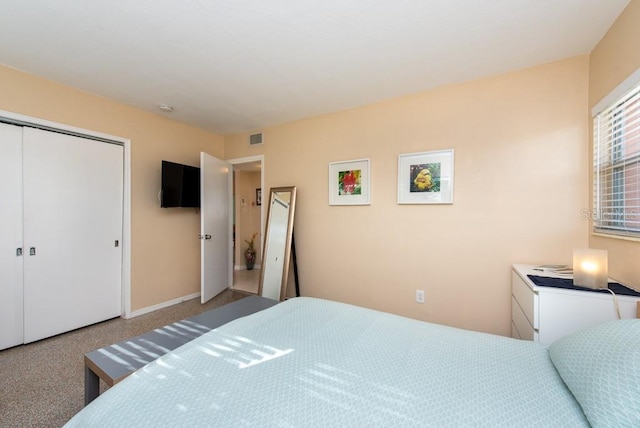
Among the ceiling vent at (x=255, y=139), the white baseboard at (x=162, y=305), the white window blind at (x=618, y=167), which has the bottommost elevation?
the white baseboard at (x=162, y=305)

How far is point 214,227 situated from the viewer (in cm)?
365

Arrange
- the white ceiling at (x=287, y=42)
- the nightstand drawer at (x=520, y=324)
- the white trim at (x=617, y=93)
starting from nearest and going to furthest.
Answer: the white trim at (x=617, y=93) → the white ceiling at (x=287, y=42) → the nightstand drawer at (x=520, y=324)

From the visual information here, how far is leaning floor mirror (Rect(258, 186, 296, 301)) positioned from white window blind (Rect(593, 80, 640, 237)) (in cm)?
277

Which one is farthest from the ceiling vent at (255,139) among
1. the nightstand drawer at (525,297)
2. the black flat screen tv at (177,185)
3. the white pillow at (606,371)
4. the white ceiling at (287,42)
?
the white pillow at (606,371)

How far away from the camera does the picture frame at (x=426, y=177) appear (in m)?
2.53

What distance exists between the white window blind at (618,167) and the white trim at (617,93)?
0.06ft

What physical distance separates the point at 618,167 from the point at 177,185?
4107 millimetres

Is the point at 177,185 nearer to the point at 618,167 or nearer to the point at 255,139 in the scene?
the point at 255,139

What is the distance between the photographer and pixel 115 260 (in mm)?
3039

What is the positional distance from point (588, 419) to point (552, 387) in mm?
166

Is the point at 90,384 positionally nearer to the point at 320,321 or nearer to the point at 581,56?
the point at 320,321

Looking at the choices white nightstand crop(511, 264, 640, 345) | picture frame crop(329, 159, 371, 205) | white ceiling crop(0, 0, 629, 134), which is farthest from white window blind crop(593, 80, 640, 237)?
picture frame crop(329, 159, 371, 205)

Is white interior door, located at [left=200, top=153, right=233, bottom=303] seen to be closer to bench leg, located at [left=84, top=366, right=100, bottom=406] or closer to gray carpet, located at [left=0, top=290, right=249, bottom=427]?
gray carpet, located at [left=0, top=290, right=249, bottom=427]

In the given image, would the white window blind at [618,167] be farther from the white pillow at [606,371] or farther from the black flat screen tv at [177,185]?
the black flat screen tv at [177,185]
